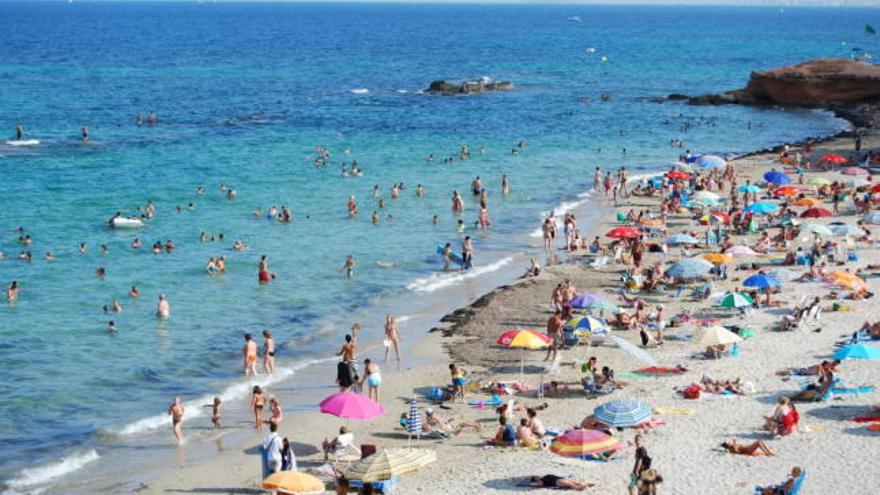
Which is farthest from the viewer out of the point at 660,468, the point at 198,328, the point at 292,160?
the point at 292,160

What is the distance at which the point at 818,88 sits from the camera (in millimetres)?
76625

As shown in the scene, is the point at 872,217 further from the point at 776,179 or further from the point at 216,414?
the point at 216,414

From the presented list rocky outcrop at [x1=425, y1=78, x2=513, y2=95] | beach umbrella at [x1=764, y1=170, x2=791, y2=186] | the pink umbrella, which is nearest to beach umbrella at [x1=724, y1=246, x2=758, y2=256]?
beach umbrella at [x1=764, y1=170, x2=791, y2=186]

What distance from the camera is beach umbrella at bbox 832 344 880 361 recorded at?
71.9 feet

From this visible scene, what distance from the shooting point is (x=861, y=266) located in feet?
105

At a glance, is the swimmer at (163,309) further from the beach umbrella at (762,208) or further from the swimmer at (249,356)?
Answer: the beach umbrella at (762,208)

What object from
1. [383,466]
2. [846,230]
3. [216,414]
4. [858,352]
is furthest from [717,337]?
[846,230]

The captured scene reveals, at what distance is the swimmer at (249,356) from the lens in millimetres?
24922

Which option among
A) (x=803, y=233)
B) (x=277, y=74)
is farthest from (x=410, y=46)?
(x=803, y=233)

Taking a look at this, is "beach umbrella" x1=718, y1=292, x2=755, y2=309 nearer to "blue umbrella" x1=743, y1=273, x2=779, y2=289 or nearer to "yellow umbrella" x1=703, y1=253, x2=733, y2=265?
"blue umbrella" x1=743, y1=273, x2=779, y2=289

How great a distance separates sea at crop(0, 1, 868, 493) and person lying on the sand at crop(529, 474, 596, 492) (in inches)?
265

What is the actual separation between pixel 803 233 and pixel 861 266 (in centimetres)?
302

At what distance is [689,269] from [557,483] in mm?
13344

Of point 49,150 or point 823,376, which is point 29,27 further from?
point 823,376
